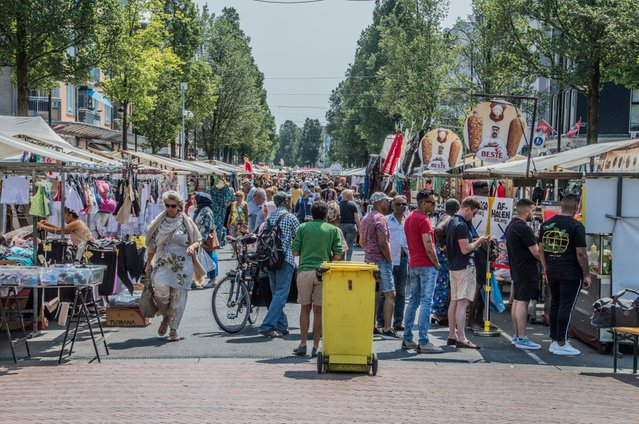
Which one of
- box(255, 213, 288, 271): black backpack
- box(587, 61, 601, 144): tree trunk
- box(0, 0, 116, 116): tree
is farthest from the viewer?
box(587, 61, 601, 144): tree trunk

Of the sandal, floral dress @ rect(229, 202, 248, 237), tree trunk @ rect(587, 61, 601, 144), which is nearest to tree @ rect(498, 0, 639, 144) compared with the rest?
tree trunk @ rect(587, 61, 601, 144)

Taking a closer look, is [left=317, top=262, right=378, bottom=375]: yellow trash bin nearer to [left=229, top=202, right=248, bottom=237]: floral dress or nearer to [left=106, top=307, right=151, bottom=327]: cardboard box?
[left=106, top=307, right=151, bottom=327]: cardboard box

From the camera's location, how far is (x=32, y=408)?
705cm

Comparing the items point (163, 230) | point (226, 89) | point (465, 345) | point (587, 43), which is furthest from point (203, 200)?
point (226, 89)

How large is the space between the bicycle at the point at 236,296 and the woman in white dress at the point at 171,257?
58 cm

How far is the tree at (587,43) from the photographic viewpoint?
21.2m

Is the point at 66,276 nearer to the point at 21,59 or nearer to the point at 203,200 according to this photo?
the point at 203,200

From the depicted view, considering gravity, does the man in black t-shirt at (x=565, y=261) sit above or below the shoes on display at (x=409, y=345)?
above

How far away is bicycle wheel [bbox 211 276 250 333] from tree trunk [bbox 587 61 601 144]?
14846 millimetres

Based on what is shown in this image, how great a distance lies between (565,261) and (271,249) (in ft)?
11.8

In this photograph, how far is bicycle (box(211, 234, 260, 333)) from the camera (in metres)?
10.9

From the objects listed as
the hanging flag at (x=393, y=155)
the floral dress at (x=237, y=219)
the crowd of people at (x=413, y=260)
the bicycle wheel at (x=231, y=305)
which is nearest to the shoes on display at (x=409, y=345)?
the crowd of people at (x=413, y=260)

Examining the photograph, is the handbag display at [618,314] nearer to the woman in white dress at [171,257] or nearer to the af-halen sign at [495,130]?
the woman in white dress at [171,257]

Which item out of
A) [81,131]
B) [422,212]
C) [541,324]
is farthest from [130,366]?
[81,131]
